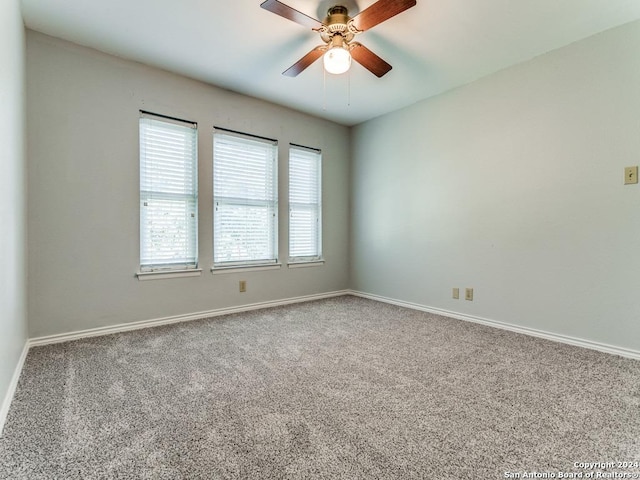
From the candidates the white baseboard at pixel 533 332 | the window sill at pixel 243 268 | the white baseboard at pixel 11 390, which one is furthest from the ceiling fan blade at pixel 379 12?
the white baseboard at pixel 11 390

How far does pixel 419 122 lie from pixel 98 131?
3253mm

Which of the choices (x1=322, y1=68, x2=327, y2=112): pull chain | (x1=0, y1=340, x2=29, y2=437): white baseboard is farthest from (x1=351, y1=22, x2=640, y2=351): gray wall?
(x1=0, y1=340, x2=29, y2=437): white baseboard

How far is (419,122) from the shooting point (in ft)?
12.1

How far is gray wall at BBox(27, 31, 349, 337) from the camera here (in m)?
2.48

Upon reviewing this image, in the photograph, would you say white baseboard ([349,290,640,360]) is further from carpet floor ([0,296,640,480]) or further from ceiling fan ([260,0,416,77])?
ceiling fan ([260,0,416,77])

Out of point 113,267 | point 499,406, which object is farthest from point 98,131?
point 499,406

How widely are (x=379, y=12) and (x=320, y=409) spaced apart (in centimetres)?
228

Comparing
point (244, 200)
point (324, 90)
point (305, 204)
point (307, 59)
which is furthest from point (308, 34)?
point (305, 204)

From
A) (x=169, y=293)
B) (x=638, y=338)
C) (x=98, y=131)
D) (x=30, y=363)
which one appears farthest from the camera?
(x=169, y=293)

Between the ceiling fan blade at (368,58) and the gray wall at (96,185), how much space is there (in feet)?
5.41

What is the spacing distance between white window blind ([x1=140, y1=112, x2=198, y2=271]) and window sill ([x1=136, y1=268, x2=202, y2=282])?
0.05 m

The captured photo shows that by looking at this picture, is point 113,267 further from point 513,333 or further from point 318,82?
point 513,333

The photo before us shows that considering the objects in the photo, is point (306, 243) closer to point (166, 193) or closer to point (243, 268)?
point (243, 268)

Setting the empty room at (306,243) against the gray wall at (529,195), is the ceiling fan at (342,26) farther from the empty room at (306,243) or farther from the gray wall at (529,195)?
the gray wall at (529,195)
